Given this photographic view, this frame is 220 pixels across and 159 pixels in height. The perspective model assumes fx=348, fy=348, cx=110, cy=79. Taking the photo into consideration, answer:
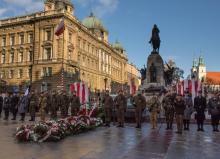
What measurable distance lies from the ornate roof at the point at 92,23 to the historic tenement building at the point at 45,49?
12545 mm

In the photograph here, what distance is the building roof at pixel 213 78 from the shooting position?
153875 mm

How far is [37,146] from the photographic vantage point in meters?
10.1

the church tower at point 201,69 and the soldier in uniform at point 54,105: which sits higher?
the church tower at point 201,69

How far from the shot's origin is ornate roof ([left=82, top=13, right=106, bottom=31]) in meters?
91.3

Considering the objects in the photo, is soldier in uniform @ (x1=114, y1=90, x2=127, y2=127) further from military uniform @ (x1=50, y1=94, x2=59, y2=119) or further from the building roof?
the building roof

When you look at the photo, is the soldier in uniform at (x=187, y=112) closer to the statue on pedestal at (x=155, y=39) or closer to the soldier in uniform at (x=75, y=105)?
the soldier in uniform at (x=75, y=105)

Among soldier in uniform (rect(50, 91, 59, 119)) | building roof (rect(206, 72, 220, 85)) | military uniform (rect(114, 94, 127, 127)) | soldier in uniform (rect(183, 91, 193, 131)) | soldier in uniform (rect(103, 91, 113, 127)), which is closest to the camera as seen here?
soldier in uniform (rect(183, 91, 193, 131))

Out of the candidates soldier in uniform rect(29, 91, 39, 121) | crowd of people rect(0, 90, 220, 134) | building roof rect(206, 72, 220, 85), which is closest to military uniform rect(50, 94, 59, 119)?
crowd of people rect(0, 90, 220, 134)

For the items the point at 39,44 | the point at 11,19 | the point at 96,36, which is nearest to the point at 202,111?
the point at 39,44

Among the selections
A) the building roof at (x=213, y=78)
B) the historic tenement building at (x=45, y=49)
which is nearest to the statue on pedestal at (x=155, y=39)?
the historic tenement building at (x=45, y=49)

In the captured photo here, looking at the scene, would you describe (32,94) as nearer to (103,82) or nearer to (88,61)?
(88,61)

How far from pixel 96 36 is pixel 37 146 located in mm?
76170

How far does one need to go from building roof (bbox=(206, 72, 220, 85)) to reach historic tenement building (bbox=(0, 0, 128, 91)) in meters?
89.1

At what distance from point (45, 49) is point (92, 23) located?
2857 cm
